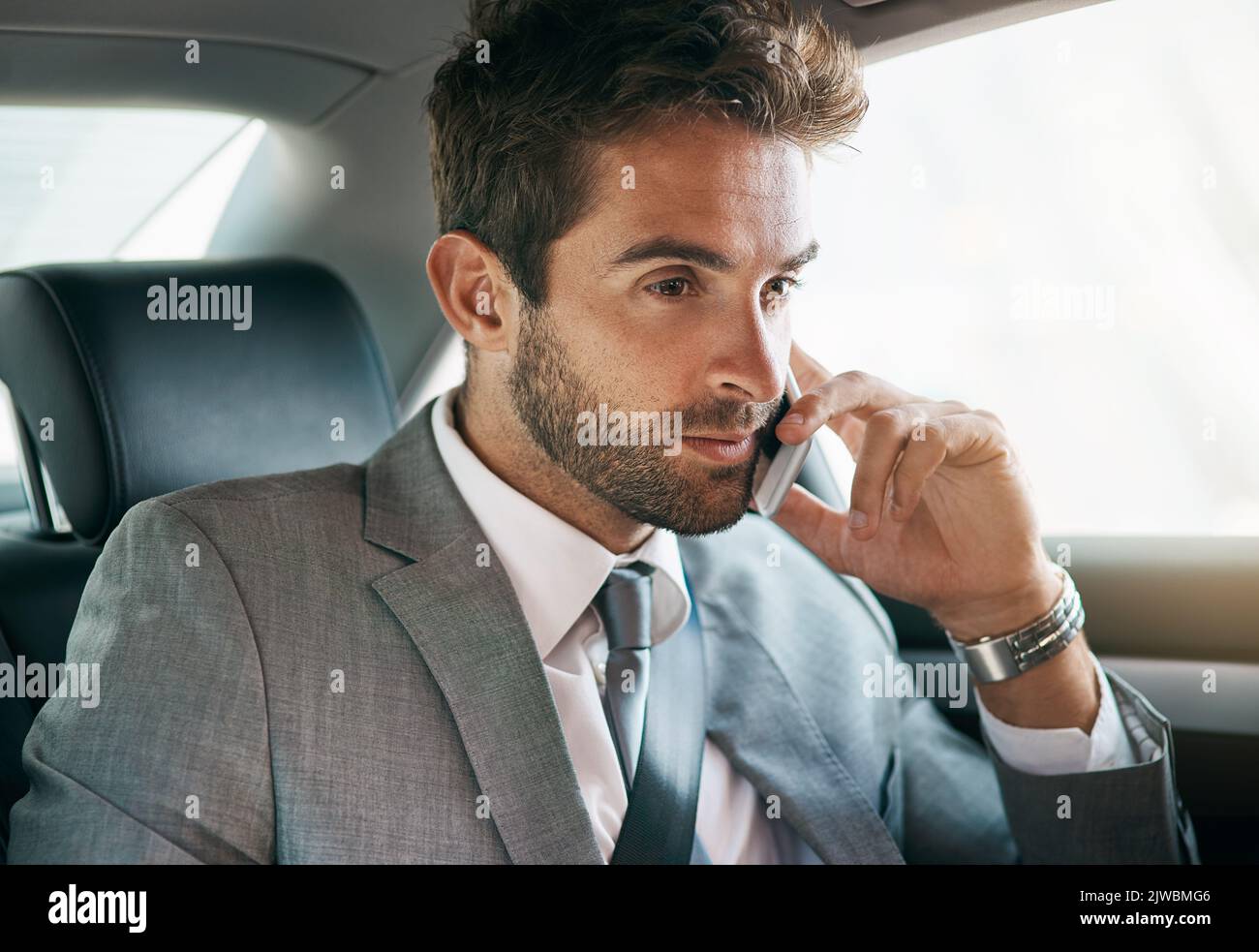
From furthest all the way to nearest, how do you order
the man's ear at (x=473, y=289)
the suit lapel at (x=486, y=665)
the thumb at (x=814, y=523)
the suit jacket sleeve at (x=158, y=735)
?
the thumb at (x=814, y=523) → the man's ear at (x=473, y=289) → the suit lapel at (x=486, y=665) → the suit jacket sleeve at (x=158, y=735)

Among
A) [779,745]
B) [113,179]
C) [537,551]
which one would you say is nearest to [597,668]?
[537,551]

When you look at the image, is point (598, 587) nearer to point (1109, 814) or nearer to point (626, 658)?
point (626, 658)

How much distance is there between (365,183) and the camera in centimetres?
159

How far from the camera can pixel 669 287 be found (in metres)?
1.16

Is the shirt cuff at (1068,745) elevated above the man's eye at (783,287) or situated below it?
below

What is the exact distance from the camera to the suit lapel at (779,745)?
1.30m

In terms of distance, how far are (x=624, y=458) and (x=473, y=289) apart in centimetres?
29

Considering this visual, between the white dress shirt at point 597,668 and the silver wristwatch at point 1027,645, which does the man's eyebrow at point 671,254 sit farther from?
the silver wristwatch at point 1027,645

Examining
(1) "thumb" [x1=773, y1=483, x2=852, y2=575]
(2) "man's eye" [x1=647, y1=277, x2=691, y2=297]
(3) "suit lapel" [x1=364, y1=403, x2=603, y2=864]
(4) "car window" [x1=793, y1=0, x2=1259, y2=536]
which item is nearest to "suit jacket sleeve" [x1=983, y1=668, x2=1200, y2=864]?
(1) "thumb" [x1=773, y1=483, x2=852, y2=575]

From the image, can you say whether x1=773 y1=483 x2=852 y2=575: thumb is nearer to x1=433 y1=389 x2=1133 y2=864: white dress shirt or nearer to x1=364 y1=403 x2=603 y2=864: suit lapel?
x1=433 y1=389 x2=1133 y2=864: white dress shirt

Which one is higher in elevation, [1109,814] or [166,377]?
[166,377]

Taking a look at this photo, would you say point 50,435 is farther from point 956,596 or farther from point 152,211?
point 956,596

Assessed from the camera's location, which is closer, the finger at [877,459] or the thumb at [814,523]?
the finger at [877,459]

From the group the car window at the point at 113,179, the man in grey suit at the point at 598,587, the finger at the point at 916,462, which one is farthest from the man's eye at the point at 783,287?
the car window at the point at 113,179
